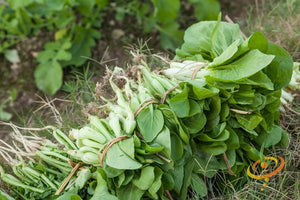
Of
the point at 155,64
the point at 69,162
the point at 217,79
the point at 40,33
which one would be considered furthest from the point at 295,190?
the point at 40,33

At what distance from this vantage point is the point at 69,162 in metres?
1.57

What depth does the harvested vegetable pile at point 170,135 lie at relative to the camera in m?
1.51

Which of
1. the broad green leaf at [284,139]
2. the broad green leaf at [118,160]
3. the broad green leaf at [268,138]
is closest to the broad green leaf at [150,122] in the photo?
the broad green leaf at [118,160]

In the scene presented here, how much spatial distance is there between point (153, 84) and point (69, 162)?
1.62ft

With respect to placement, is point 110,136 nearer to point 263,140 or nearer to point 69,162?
point 69,162

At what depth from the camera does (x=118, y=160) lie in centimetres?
146

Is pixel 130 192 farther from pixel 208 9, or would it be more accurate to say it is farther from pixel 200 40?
pixel 208 9

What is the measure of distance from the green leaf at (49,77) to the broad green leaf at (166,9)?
857mm

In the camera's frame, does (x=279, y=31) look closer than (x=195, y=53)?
No

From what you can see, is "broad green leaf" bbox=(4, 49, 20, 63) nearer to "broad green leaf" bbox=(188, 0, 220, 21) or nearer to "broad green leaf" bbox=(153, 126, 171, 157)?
"broad green leaf" bbox=(188, 0, 220, 21)

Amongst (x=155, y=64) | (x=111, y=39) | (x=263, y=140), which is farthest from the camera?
(x=111, y=39)

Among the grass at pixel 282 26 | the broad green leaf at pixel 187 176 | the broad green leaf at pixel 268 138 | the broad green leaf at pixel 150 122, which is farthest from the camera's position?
the grass at pixel 282 26

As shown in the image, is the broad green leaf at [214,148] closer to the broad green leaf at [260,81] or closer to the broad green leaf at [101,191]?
the broad green leaf at [260,81]

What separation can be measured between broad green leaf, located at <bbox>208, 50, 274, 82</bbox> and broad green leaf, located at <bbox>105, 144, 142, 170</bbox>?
519 mm
